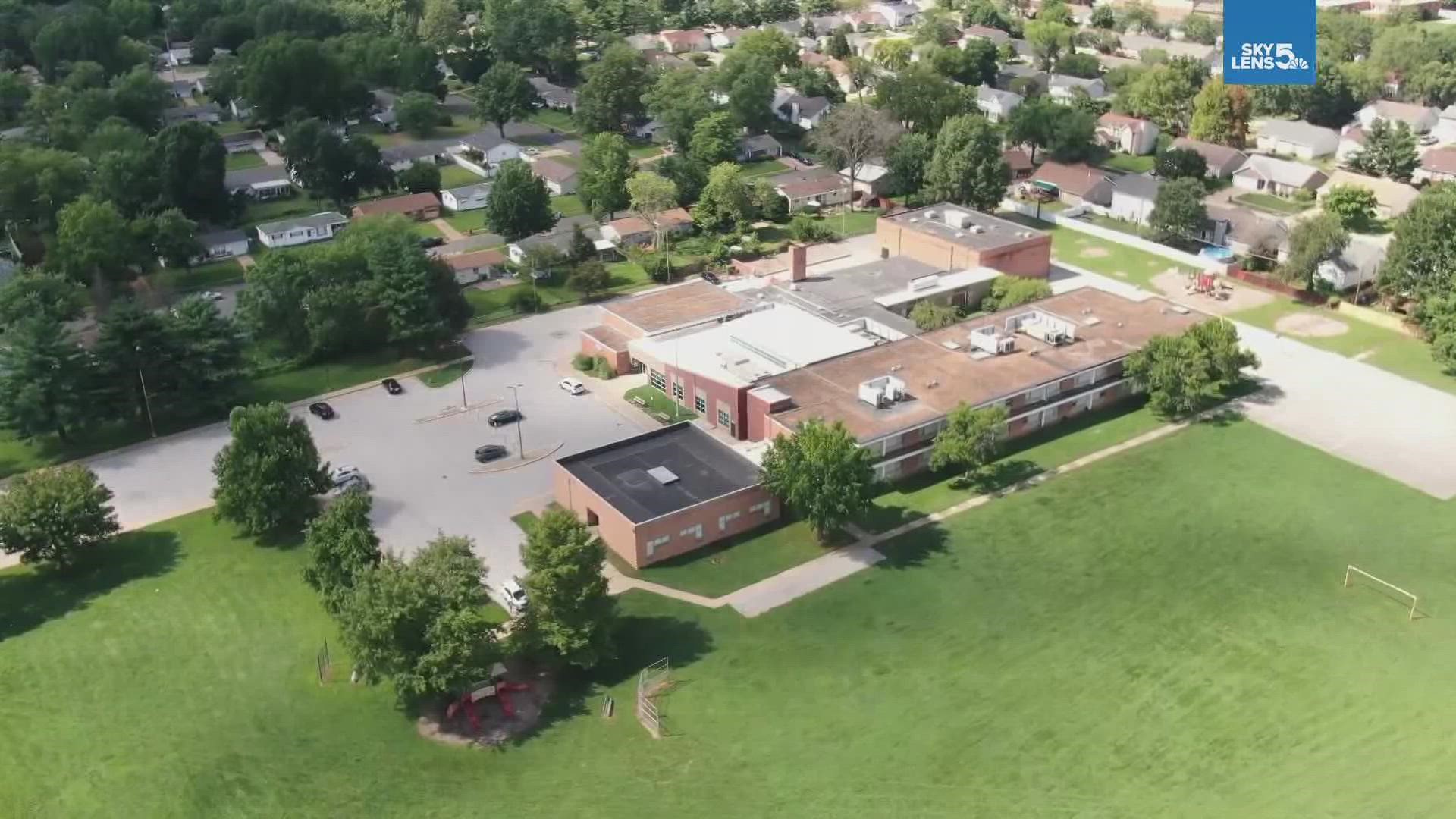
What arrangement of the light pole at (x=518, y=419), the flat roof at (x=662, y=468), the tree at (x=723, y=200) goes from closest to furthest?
the flat roof at (x=662, y=468), the light pole at (x=518, y=419), the tree at (x=723, y=200)

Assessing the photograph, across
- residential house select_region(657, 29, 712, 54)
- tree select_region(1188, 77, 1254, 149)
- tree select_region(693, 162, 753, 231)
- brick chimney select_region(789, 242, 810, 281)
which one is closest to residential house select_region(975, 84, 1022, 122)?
tree select_region(1188, 77, 1254, 149)

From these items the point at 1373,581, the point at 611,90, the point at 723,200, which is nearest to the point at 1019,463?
the point at 1373,581

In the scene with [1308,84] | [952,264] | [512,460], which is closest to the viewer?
[512,460]

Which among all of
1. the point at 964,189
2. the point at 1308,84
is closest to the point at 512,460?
the point at 964,189

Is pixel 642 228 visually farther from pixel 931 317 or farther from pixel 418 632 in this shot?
pixel 418 632

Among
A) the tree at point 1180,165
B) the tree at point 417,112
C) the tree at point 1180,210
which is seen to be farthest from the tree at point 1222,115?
the tree at point 417,112

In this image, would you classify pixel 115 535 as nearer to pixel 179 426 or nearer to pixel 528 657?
pixel 179 426

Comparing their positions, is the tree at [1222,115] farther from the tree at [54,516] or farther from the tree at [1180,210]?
the tree at [54,516]
